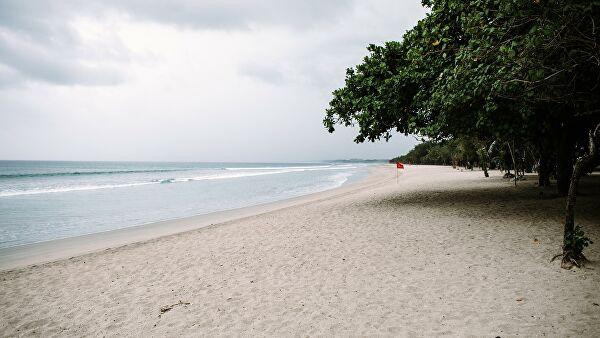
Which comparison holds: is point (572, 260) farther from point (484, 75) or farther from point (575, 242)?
point (484, 75)

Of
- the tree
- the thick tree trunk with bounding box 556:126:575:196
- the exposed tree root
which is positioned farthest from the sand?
the thick tree trunk with bounding box 556:126:575:196

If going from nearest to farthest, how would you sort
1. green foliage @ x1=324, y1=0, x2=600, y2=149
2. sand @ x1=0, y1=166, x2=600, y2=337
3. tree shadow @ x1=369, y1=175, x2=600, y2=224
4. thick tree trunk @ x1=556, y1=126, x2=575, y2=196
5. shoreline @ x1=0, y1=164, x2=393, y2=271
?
sand @ x1=0, y1=166, x2=600, y2=337 < green foliage @ x1=324, y1=0, x2=600, y2=149 < shoreline @ x1=0, y1=164, x2=393, y2=271 < tree shadow @ x1=369, y1=175, x2=600, y2=224 < thick tree trunk @ x1=556, y1=126, x2=575, y2=196

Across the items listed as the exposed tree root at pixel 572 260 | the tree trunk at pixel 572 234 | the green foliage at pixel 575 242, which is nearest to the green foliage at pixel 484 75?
the tree trunk at pixel 572 234

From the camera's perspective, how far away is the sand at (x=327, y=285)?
443 cm

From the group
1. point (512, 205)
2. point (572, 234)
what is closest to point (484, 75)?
point (572, 234)

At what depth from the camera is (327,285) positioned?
18.8ft

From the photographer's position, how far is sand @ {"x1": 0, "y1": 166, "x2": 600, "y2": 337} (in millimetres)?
4426

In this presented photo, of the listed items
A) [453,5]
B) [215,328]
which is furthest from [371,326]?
[453,5]

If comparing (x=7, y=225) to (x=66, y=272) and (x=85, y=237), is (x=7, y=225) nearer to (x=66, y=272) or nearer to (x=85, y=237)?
(x=85, y=237)

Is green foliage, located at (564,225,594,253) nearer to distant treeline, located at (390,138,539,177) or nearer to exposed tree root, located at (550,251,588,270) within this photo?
exposed tree root, located at (550,251,588,270)

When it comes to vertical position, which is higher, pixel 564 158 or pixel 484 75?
pixel 484 75

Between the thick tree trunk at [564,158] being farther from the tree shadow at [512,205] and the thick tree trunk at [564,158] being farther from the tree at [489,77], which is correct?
the tree shadow at [512,205]

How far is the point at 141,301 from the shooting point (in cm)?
559

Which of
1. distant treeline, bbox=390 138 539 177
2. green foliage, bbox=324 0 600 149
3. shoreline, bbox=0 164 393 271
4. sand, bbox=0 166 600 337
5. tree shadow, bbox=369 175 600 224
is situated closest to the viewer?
sand, bbox=0 166 600 337
